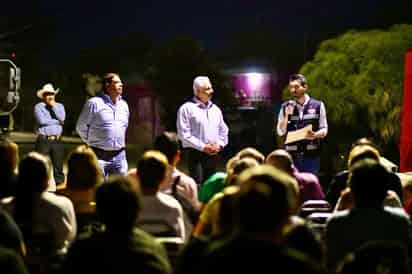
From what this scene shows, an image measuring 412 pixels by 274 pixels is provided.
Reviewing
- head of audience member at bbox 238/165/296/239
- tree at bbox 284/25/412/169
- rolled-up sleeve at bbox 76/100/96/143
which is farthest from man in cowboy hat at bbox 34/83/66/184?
head of audience member at bbox 238/165/296/239

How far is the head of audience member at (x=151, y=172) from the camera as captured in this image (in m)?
5.39

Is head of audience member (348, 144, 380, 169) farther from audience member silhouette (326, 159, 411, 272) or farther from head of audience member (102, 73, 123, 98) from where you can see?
head of audience member (102, 73, 123, 98)

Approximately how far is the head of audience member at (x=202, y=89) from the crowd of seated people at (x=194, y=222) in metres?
3.19

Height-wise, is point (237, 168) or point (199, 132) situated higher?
point (237, 168)

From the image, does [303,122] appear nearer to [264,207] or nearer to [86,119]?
[86,119]

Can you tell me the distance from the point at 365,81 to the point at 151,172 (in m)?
14.0

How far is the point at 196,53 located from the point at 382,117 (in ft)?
45.0

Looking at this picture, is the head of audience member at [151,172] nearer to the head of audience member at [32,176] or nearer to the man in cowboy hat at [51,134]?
the head of audience member at [32,176]

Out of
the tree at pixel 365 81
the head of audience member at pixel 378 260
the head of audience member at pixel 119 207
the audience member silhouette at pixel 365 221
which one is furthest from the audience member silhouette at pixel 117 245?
the tree at pixel 365 81

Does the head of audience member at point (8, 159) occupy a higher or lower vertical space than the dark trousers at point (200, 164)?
higher

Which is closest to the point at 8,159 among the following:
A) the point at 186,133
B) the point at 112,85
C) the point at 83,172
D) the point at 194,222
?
the point at 83,172

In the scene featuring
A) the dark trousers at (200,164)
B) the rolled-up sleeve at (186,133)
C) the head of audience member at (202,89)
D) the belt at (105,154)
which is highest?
the head of audience member at (202,89)

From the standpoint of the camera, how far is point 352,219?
4676mm

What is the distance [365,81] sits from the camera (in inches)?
741
